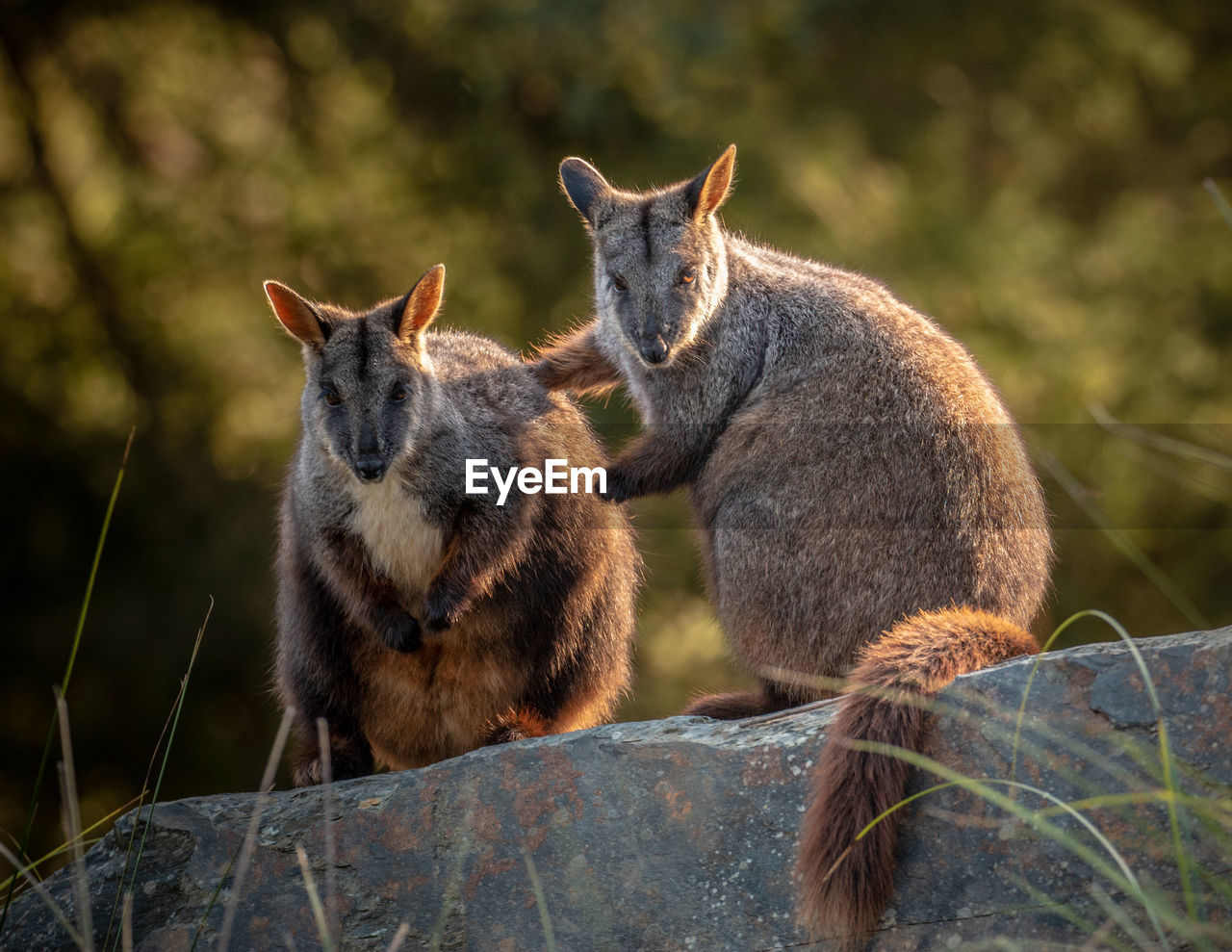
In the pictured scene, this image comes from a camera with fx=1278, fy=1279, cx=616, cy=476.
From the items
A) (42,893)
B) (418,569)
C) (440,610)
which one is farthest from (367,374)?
(42,893)

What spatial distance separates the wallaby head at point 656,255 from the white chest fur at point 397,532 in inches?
44.1

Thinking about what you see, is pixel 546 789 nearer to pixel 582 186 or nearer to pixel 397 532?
pixel 397 532

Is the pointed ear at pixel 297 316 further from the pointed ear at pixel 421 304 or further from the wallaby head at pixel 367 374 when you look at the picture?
the pointed ear at pixel 421 304

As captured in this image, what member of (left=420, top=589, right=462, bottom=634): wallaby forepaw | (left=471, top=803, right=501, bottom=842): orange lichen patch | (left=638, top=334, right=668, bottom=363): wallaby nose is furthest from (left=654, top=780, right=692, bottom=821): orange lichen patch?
(left=638, top=334, right=668, bottom=363): wallaby nose

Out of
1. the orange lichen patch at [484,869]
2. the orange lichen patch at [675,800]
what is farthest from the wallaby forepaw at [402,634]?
the orange lichen patch at [675,800]

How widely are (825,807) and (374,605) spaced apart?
2.06m

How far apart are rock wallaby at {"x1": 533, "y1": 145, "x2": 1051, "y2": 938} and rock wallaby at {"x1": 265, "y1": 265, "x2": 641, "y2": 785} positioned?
20.3 inches

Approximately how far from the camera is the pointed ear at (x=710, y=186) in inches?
217

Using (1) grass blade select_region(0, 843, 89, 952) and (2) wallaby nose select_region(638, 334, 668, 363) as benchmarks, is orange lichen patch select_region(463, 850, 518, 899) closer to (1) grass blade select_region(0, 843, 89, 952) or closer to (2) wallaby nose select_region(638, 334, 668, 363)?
(1) grass blade select_region(0, 843, 89, 952)

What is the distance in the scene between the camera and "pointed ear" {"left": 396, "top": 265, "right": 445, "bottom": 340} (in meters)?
4.97

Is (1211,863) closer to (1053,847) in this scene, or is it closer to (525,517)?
(1053,847)

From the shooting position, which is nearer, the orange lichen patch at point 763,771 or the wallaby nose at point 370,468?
the orange lichen patch at point 763,771

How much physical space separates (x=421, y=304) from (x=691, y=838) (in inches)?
92.7

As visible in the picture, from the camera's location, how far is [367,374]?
4.82m
